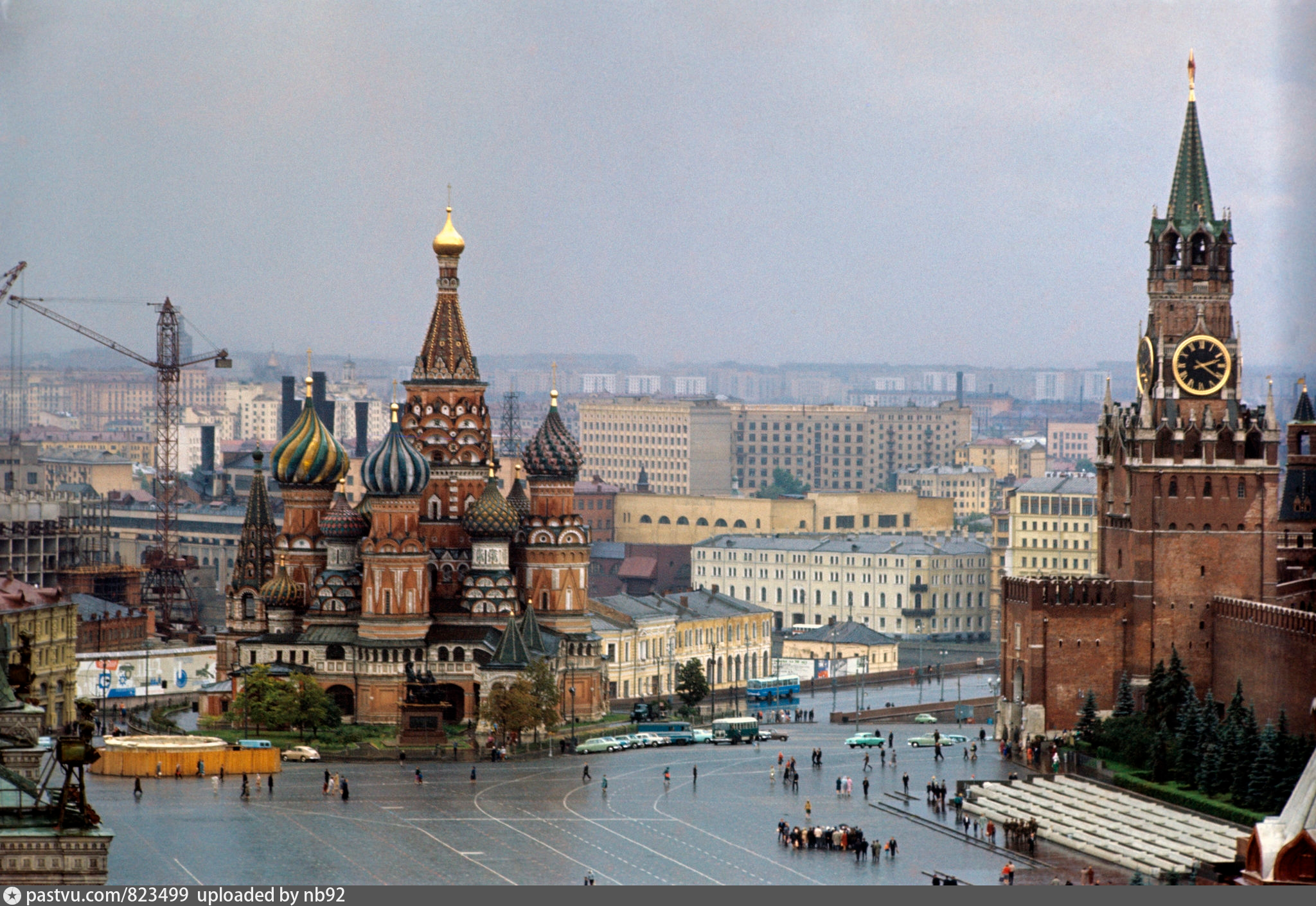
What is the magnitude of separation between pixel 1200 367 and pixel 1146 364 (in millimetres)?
2415

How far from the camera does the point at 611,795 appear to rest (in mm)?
92250

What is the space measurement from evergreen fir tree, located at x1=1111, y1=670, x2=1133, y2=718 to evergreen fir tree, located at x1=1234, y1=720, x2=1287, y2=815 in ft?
55.6

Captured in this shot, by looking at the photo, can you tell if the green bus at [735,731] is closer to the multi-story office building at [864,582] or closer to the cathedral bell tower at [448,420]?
the cathedral bell tower at [448,420]

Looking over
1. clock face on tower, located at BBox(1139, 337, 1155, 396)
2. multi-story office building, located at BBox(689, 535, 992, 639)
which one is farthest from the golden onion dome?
multi-story office building, located at BBox(689, 535, 992, 639)

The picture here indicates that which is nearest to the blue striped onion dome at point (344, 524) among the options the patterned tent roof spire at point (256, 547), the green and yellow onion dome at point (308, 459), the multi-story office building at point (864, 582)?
the green and yellow onion dome at point (308, 459)

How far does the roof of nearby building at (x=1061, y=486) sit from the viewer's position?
170250mm

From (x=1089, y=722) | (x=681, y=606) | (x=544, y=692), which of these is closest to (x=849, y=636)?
(x=681, y=606)

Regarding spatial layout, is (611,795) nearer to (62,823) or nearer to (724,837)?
(724,837)

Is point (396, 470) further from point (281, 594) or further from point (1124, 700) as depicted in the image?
point (1124, 700)

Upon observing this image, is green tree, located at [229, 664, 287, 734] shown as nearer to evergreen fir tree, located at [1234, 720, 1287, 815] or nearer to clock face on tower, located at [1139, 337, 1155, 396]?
clock face on tower, located at [1139, 337, 1155, 396]

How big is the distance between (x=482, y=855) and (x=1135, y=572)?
106 ft

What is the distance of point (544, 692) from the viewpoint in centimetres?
10575

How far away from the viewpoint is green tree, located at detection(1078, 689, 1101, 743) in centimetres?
9875

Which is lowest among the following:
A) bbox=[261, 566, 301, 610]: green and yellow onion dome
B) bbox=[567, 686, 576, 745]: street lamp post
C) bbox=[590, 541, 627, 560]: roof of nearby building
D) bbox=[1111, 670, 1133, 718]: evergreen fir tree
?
bbox=[567, 686, 576, 745]: street lamp post
